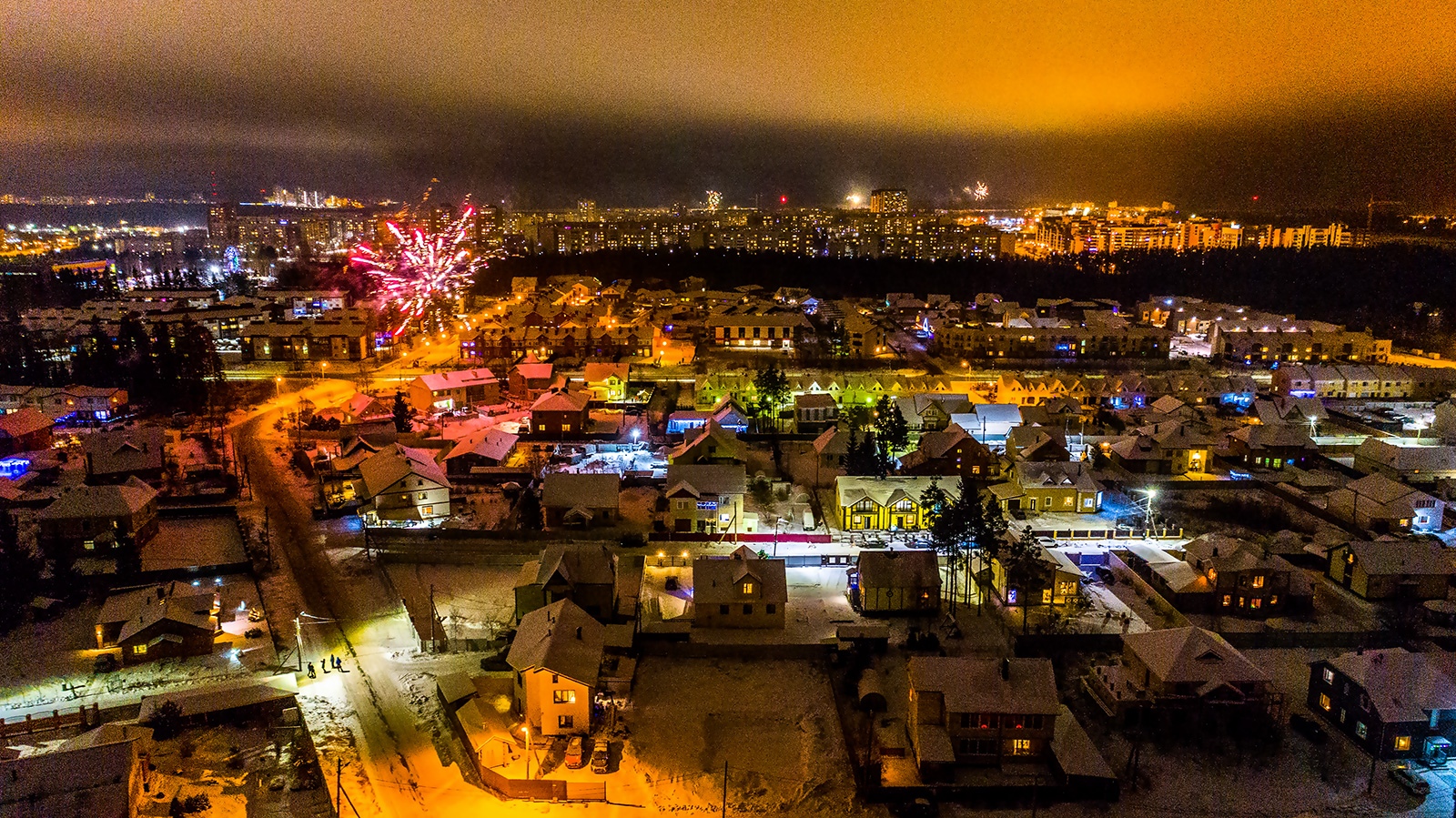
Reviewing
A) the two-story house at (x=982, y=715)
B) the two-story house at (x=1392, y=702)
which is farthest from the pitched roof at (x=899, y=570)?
the two-story house at (x=1392, y=702)

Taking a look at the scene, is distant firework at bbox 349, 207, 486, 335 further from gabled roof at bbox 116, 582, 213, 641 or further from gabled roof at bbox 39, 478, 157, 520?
gabled roof at bbox 116, 582, 213, 641

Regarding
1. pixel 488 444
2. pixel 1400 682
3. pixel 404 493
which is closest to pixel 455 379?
pixel 488 444

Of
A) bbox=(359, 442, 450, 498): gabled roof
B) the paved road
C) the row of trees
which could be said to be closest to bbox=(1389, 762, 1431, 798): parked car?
the paved road

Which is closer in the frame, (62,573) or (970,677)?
(970,677)

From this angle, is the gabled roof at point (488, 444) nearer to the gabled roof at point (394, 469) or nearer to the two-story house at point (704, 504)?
the gabled roof at point (394, 469)

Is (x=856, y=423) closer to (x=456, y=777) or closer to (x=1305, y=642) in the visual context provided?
(x=1305, y=642)

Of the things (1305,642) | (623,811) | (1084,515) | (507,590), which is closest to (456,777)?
(623,811)
